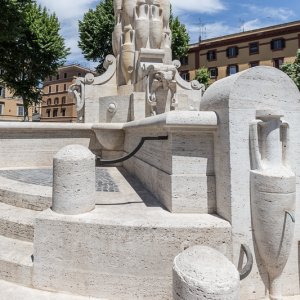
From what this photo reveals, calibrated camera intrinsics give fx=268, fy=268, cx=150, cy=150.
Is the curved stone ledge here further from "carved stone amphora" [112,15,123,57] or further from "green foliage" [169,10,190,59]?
"green foliage" [169,10,190,59]

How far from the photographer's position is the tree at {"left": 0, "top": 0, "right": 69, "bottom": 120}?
21.5m

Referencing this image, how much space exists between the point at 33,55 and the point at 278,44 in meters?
31.1

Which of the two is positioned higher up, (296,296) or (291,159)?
(291,159)

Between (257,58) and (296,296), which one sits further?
(257,58)

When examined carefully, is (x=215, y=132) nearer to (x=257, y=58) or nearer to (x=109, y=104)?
(x=109, y=104)

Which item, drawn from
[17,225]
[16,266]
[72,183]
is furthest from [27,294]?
[72,183]

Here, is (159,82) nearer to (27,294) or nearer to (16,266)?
(16,266)

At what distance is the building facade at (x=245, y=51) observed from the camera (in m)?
35.5

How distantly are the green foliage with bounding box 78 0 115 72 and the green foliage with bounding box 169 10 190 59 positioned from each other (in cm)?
625

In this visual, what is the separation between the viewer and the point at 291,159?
2938 mm

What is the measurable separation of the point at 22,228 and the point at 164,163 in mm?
2017

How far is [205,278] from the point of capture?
169 centimetres

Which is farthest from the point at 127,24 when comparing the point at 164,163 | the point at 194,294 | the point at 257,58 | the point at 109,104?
the point at 257,58

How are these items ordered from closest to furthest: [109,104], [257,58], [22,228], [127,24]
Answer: [22,228], [109,104], [127,24], [257,58]
